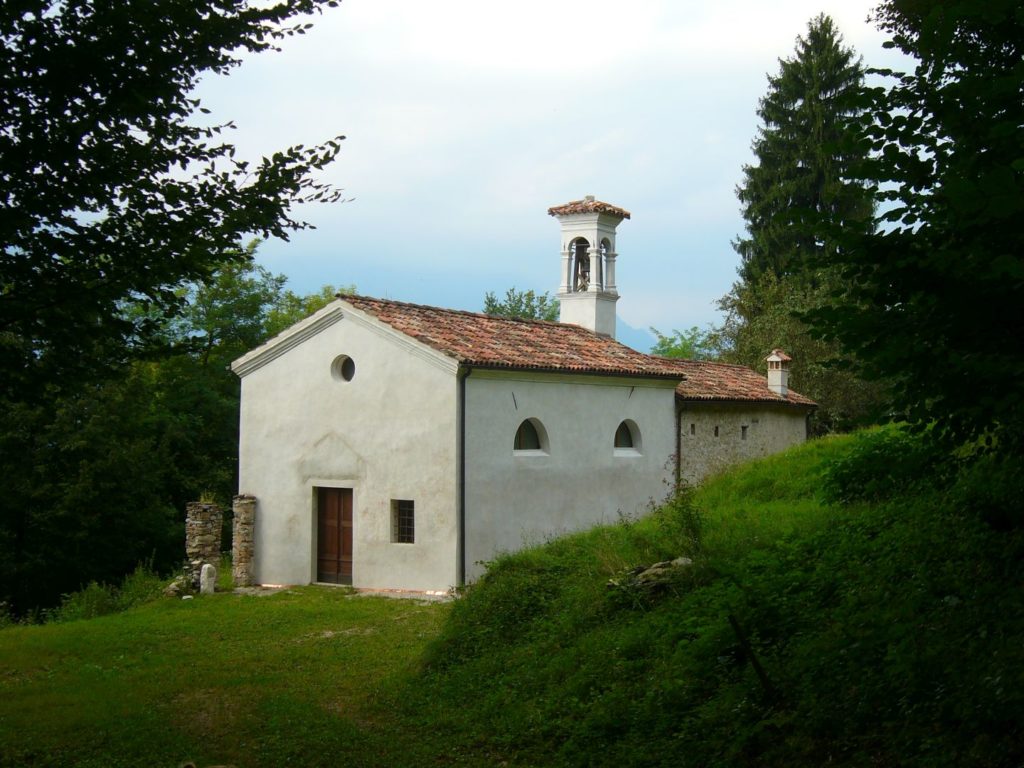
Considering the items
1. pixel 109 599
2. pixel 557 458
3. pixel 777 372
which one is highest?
pixel 777 372

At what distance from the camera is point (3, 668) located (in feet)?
39.5

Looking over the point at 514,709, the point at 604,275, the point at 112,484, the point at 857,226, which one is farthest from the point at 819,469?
the point at 112,484

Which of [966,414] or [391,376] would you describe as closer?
[966,414]

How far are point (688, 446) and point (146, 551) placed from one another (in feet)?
49.3

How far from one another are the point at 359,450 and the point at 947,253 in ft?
46.0

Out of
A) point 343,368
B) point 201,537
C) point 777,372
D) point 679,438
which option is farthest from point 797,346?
point 201,537

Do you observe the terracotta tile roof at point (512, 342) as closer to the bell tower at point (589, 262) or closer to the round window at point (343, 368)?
the bell tower at point (589, 262)

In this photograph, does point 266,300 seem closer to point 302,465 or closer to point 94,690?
point 302,465

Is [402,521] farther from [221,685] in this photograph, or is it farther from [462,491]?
[221,685]

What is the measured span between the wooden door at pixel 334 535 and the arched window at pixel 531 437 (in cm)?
320

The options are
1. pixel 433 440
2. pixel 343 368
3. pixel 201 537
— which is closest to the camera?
pixel 433 440

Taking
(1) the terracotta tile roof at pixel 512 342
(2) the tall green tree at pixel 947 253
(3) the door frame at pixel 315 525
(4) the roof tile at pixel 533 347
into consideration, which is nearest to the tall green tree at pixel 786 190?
(4) the roof tile at pixel 533 347

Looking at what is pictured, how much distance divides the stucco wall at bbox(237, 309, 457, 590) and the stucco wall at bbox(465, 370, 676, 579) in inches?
22.3

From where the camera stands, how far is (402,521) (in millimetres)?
17516
